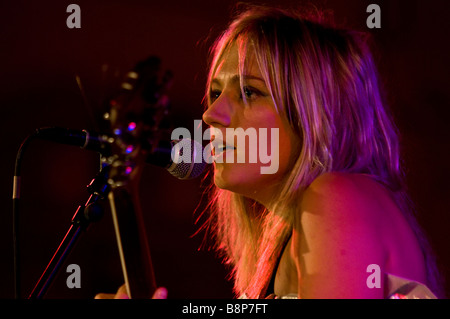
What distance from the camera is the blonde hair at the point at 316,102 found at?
53.4 inches

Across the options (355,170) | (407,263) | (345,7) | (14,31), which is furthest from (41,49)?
(407,263)

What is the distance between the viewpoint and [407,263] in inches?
47.7

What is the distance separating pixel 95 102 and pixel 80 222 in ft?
6.51

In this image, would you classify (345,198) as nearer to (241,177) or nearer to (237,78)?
(241,177)

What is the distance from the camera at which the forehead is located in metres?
1.46

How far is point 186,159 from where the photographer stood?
135cm

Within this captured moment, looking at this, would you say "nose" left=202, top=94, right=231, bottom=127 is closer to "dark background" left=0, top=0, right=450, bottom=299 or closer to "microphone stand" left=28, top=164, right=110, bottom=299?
"microphone stand" left=28, top=164, right=110, bottom=299

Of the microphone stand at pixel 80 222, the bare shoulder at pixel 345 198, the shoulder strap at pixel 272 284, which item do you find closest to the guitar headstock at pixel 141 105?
the microphone stand at pixel 80 222

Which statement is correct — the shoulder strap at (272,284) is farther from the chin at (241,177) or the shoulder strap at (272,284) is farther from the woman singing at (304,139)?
the chin at (241,177)

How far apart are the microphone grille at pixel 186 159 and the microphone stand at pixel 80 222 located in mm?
182

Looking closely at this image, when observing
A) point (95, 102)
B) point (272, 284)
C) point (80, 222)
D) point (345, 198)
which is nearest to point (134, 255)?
point (80, 222)

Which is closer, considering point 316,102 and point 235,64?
point 316,102

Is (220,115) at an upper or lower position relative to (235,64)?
lower
